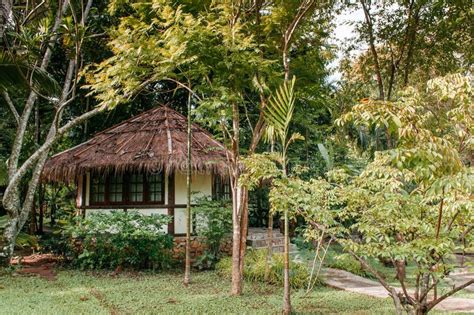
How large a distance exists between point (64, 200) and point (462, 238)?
47.6 feet

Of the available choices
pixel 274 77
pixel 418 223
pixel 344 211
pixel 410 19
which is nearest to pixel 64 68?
pixel 274 77

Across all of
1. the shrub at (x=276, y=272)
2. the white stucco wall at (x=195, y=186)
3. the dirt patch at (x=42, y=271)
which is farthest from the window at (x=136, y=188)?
the shrub at (x=276, y=272)

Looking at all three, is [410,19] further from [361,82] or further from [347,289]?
[347,289]

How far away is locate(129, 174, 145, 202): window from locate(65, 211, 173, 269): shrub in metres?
1.43

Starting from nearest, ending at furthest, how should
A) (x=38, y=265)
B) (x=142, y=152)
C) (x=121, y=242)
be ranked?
(x=121, y=242) < (x=38, y=265) < (x=142, y=152)

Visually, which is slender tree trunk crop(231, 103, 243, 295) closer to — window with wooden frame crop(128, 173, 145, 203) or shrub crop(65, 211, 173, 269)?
shrub crop(65, 211, 173, 269)

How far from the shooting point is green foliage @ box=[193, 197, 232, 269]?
28.6ft

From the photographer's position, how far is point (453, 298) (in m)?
6.45

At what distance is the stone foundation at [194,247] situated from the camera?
9445 millimetres

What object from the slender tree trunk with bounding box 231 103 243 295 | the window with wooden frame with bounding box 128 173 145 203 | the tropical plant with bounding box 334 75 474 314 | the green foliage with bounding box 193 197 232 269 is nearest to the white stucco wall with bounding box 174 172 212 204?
the window with wooden frame with bounding box 128 173 145 203

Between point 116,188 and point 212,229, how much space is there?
306 cm

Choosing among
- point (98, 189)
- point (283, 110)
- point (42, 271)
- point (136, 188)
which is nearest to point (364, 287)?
point (283, 110)

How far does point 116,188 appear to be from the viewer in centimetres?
1045

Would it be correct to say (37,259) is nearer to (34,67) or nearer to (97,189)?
(97,189)
